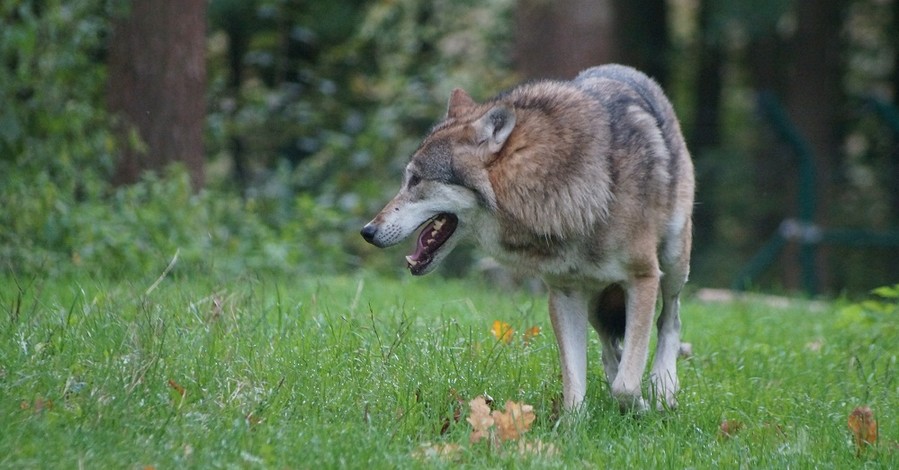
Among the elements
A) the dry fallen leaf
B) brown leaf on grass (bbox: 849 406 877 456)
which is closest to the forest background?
the dry fallen leaf

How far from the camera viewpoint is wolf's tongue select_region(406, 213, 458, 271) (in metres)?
4.95

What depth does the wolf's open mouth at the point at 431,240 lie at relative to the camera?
494 centimetres

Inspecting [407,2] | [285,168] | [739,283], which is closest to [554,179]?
[285,168]

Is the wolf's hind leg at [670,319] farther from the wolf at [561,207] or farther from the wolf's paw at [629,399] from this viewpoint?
the wolf's paw at [629,399]

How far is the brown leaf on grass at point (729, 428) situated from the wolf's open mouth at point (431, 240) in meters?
1.46

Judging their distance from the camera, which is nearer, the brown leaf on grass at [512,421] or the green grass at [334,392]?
the green grass at [334,392]

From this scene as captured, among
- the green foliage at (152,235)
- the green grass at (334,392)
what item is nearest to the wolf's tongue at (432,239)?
the green grass at (334,392)

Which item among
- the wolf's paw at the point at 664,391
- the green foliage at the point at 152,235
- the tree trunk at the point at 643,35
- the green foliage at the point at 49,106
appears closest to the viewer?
the wolf's paw at the point at 664,391

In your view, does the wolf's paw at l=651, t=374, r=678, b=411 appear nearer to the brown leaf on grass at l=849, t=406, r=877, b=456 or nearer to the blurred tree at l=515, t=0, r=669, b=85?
the brown leaf on grass at l=849, t=406, r=877, b=456

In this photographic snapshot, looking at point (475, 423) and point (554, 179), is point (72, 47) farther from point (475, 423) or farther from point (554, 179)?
point (475, 423)

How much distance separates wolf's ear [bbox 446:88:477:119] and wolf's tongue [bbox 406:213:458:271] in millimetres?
567

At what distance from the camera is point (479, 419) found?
4195 mm

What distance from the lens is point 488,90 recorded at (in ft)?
45.0

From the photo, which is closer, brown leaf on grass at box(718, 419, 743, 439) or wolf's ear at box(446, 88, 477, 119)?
brown leaf on grass at box(718, 419, 743, 439)
